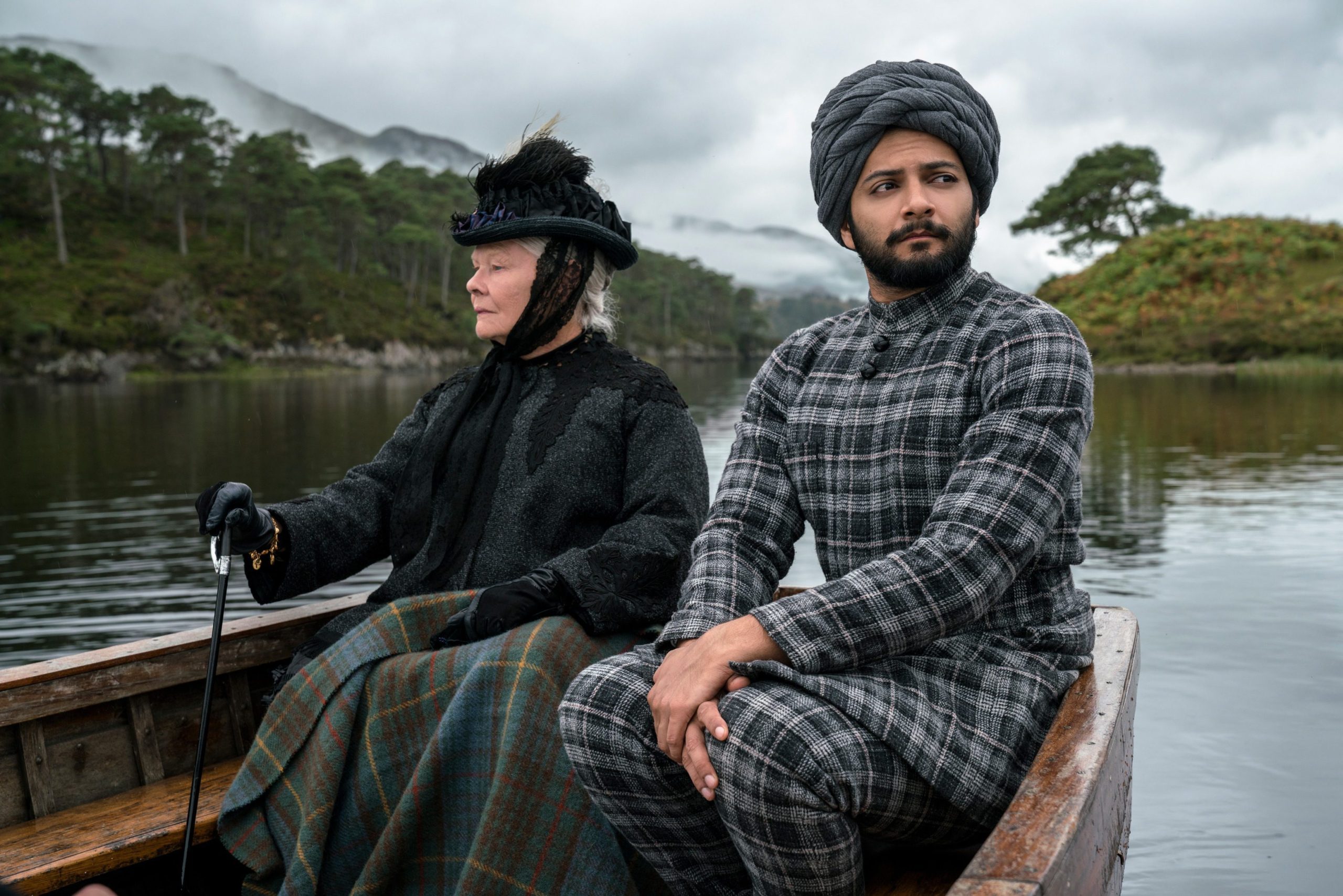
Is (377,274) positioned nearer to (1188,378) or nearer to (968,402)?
(1188,378)

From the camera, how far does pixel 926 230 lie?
1.99 meters

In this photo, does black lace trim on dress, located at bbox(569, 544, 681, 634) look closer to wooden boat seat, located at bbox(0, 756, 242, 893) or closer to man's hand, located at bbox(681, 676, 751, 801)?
man's hand, located at bbox(681, 676, 751, 801)

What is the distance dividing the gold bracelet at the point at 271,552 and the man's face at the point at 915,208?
1.46 metres

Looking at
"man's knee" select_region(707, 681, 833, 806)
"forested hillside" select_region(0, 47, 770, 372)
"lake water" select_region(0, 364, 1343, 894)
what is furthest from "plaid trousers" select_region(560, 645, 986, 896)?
"forested hillside" select_region(0, 47, 770, 372)

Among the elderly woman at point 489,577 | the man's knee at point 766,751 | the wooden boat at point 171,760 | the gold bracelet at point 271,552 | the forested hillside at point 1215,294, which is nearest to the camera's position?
the man's knee at point 766,751

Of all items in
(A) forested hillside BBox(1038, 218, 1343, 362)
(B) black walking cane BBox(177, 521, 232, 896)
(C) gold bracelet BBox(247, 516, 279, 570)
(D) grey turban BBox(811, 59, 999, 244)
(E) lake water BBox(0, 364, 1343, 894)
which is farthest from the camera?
(A) forested hillside BBox(1038, 218, 1343, 362)

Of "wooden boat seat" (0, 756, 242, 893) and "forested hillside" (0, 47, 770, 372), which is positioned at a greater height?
"forested hillside" (0, 47, 770, 372)

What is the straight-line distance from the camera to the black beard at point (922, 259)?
6.51 feet

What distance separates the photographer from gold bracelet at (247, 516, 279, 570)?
2604mm

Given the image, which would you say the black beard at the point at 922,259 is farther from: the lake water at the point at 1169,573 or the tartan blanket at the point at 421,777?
the lake water at the point at 1169,573

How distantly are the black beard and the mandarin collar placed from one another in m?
0.02

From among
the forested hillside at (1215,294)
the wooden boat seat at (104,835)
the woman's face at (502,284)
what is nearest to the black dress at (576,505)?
the woman's face at (502,284)

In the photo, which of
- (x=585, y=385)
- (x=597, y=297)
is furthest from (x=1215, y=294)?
(x=585, y=385)

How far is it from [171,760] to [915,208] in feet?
6.66
